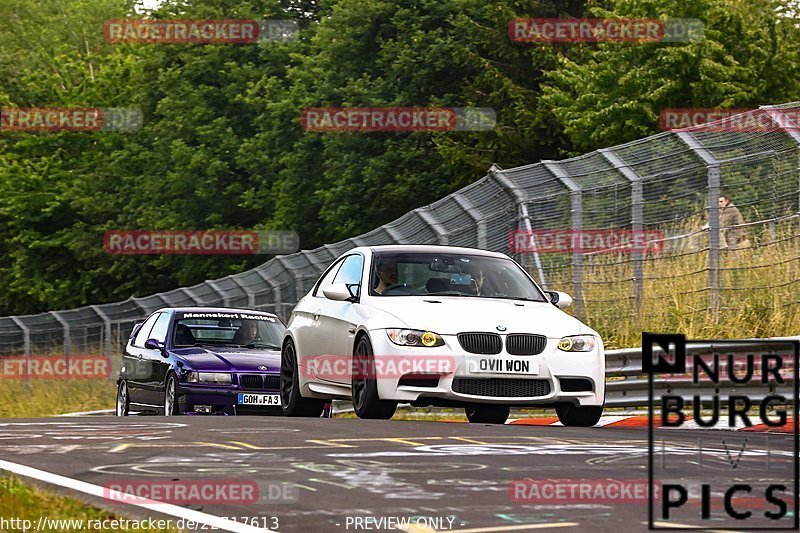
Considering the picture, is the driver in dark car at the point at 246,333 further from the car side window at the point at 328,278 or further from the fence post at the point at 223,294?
the fence post at the point at 223,294

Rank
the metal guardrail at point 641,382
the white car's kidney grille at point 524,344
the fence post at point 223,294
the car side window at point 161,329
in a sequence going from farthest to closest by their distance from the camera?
1. the fence post at point 223,294
2. the car side window at point 161,329
3. the metal guardrail at point 641,382
4. the white car's kidney grille at point 524,344

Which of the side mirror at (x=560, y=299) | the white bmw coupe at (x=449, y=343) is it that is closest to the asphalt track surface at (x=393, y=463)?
the white bmw coupe at (x=449, y=343)

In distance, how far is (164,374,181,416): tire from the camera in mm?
17859

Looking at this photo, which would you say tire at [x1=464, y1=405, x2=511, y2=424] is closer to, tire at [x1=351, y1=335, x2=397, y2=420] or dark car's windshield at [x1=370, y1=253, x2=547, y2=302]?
dark car's windshield at [x1=370, y1=253, x2=547, y2=302]

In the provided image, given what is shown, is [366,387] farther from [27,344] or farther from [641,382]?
[27,344]

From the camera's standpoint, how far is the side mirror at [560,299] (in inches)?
563

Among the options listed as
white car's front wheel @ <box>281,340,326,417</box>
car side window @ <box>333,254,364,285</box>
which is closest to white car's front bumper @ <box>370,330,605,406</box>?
car side window @ <box>333,254,364,285</box>

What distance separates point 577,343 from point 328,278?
10.8ft

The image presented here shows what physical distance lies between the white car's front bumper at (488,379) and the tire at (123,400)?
26.0 ft

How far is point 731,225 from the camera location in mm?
16594

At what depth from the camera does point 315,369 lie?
48.4 feet

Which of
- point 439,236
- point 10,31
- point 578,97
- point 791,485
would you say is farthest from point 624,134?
point 10,31

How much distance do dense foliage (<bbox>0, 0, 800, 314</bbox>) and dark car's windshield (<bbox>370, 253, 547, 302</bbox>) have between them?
966 inches

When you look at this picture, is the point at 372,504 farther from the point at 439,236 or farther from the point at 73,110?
the point at 73,110
